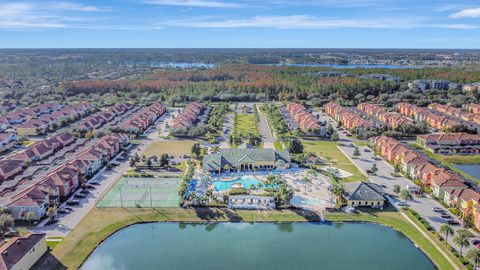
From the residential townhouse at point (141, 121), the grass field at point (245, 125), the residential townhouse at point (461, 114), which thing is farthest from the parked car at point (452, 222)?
the residential townhouse at point (141, 121)

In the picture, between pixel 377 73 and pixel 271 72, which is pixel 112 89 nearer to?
pixel 271 72

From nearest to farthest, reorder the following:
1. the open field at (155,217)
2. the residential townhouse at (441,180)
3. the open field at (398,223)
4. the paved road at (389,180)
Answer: the open field at (398,223)
the open field at (155,217)
the residential townhouse at (441,180)
the paved road at (389,180)

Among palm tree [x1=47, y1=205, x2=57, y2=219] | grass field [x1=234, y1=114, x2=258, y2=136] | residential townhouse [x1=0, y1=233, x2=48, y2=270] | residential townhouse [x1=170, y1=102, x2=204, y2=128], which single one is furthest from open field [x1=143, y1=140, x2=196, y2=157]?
residential townhouse [x1=0, y1=233, x2=48, y2=270]

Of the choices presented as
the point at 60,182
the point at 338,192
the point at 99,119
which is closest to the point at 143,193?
the point at 60,182

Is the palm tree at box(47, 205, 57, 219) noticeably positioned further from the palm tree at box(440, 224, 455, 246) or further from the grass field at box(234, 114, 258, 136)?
the grass field at box(234, 114, 258, 136)

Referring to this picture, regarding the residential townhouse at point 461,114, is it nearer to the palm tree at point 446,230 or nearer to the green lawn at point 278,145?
the green lawn at point 278,145

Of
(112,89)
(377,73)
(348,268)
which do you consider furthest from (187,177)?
(377,73)

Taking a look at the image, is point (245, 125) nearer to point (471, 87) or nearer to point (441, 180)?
point (441, 180)
